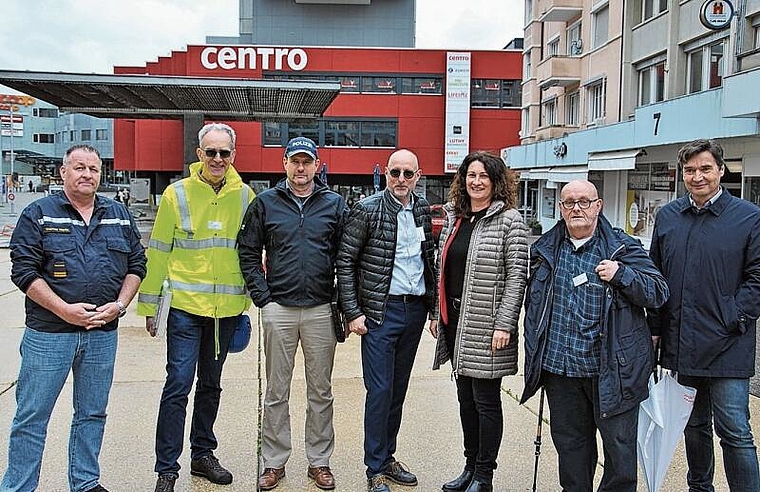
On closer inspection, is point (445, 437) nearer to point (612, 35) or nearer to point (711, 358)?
point (711, 358)

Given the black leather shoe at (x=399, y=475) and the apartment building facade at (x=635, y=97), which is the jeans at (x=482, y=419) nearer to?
the black leather shoe at (x=399, y=475)

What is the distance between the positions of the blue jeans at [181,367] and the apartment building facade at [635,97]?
42.2 feet

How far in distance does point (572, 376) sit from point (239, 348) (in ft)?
6.65

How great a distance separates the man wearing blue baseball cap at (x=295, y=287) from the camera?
4.03 metres

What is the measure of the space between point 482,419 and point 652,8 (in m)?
22.1

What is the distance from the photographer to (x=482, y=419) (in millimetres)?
3895

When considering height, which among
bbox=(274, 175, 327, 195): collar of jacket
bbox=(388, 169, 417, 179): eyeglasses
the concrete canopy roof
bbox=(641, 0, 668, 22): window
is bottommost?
bbox=(274, 175, 327, 195): collar of jacket

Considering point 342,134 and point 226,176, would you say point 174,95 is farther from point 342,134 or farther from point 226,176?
point 342,134

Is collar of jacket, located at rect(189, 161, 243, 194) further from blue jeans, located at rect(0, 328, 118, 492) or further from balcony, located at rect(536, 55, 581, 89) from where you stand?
balcony, located at rect(536, 55, 581, 89)

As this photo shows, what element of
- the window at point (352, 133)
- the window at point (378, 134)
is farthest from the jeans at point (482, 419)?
the window at point (378, 134)

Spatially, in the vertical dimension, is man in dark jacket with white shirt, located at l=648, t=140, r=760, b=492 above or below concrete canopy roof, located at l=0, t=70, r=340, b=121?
below

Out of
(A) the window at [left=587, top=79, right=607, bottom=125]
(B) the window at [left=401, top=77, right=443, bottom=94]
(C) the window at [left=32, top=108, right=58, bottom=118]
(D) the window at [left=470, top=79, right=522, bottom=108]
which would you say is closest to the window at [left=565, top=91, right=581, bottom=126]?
(A) the window at [left=587, top=79, right=607, bottom=125]

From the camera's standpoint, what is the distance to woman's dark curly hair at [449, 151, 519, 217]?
12.8 ft

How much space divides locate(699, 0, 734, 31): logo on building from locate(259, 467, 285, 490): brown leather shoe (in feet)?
54.4
